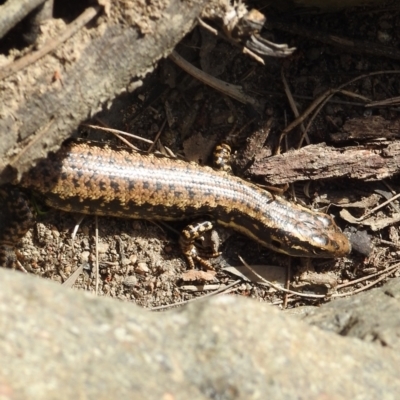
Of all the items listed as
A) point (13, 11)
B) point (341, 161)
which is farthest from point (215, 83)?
point (13, 11)

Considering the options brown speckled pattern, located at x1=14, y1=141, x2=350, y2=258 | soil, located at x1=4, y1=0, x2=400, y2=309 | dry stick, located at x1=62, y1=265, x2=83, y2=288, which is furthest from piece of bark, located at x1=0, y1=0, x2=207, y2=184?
dry stick, located at x1=62, y1=265, x2=83, y2=288

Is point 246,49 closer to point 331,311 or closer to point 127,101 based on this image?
point 127,101

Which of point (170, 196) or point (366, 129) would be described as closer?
point (170, 196)

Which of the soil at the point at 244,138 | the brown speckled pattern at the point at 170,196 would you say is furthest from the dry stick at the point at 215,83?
the brown speckled pattern at the point at 170,196

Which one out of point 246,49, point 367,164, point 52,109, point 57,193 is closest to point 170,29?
point 246,49

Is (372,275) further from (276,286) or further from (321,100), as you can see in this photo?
(321,100)

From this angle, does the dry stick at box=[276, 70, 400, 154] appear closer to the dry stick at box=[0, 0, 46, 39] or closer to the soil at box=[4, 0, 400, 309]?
the soil at box=[4, 0, 400, 309]
